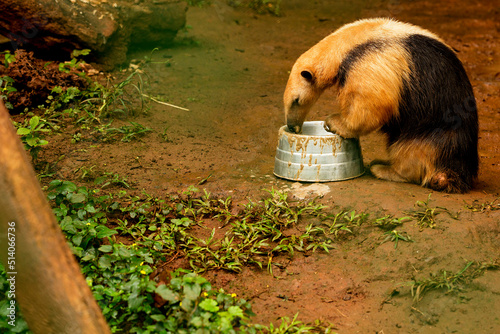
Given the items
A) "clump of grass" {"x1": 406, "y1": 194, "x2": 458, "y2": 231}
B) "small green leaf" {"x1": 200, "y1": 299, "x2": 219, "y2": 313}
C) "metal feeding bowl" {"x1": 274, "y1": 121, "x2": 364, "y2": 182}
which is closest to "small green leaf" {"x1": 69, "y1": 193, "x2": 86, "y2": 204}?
"small green leaf" {"x1": 200, "y1": 299, "x2": 219, "y2": 313}

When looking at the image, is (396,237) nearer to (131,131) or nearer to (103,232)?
(103,232)

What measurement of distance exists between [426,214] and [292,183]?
1.34m

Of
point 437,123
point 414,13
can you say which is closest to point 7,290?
point 437,123

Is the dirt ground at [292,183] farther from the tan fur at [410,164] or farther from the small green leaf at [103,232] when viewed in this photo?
the small green leaf at [103,232]

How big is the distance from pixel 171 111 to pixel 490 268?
14.1ft

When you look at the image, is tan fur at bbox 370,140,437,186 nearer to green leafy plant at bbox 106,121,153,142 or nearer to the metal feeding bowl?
the metal feeding bowl

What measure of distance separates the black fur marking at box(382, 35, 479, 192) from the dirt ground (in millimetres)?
399

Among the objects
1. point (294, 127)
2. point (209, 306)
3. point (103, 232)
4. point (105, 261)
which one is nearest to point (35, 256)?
point (209, 306)

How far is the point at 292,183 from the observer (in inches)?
186

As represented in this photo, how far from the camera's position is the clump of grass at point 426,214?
3.81 meters

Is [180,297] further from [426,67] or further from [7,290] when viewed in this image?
[426,67]

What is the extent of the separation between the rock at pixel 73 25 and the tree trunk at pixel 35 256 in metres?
4.70

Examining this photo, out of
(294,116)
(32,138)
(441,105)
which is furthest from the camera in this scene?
(294,116)

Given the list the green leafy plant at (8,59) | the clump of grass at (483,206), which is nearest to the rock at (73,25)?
the green leafy plant at (8,59)
